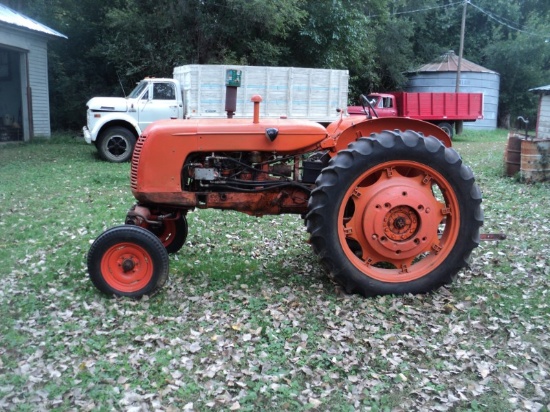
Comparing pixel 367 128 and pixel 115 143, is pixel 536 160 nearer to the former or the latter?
pixel 367 128

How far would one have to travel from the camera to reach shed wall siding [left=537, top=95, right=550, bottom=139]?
19.4 meters

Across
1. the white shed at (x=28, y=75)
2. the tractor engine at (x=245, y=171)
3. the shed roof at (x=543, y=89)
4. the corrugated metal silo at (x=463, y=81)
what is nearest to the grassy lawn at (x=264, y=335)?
the tractor engine at (x=245, y=171)

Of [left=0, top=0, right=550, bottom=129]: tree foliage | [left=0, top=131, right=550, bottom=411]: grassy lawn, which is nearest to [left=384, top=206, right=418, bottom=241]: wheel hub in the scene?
[left=0, top=131, right=550, bottom=411]: grassy lawn

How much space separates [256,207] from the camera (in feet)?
16.7

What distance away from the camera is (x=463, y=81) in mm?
28266

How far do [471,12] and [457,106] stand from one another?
528 inches

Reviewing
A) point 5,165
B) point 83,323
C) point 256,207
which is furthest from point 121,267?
point 5,165

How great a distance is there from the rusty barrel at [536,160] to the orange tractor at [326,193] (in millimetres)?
6691

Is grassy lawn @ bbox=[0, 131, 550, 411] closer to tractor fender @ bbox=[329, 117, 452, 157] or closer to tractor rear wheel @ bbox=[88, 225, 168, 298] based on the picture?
tractor rear wheel @ bbox=[88, 225, 168, 298]

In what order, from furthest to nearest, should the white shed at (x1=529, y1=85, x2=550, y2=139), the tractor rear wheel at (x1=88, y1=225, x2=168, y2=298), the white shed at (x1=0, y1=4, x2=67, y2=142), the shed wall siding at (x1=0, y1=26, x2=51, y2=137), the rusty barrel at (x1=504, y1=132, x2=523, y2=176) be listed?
the white shed at (x1=529, y1=85, x2=550, y2=139) → the shed wall siding at (x1=0, y1=26, x2=51, y2=137) → the white shed at (x1=0, y1=4, x2=67, y2=142) → the rusty barrel at (x1=504, y1=132, x2=523, y2=176) → the tractor rear wheel at (x1=88, y1=225, x2=168, y2=298)

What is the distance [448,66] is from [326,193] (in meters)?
26.2

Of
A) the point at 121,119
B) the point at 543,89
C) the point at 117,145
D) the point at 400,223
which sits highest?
the point at 543,89

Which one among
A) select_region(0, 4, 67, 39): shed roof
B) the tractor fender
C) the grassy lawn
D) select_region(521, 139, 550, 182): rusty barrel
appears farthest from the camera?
select_region(0, 4, 67, 39): shed roof

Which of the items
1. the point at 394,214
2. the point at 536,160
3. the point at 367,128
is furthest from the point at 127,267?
the point at 536,160
